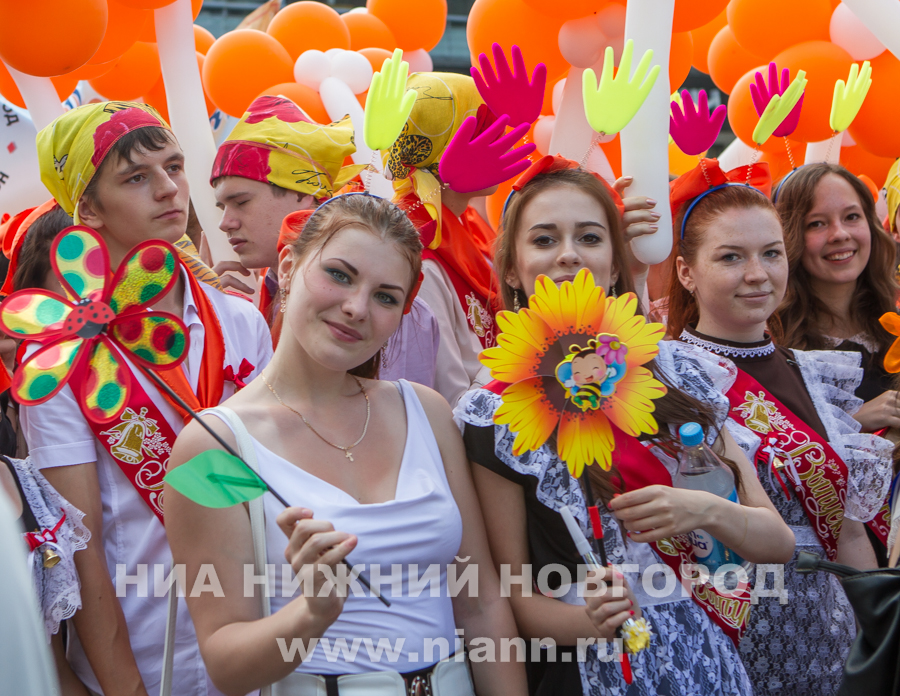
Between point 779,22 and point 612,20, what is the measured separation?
3.08 ft

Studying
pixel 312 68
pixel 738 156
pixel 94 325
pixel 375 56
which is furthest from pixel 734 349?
pixel 375 56

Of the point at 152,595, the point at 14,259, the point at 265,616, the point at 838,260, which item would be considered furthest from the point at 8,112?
the point at 838,260

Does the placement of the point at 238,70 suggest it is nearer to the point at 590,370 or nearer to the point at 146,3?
the point at 146,3

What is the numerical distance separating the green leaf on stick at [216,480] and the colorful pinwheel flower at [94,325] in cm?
25

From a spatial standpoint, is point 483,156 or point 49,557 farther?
point 483,156

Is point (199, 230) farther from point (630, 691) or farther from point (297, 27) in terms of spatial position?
point (630, 691)

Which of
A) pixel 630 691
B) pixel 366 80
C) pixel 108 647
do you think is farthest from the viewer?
pixel 366 80

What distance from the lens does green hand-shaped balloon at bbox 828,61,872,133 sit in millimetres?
2764

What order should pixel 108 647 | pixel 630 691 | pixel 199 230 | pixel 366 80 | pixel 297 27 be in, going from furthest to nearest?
1. pixel 297 27
2. pixel 366 80
3. pixel 199 230
4. pixel 108 647
5. pixel 630 691

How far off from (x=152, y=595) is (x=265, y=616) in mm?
509

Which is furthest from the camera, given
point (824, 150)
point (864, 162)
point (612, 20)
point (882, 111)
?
point (864, 162)

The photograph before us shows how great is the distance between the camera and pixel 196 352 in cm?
194

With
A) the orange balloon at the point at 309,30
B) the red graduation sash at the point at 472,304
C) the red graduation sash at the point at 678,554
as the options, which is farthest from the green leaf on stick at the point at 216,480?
the orange balloon at the point at 309,30

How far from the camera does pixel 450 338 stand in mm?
2330
